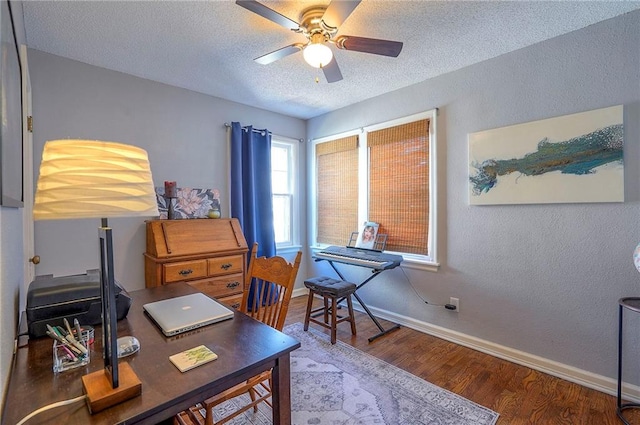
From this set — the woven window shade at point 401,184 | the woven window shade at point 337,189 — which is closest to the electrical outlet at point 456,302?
the woven window shade at point 401,184

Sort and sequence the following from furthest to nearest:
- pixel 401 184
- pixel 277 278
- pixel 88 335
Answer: pixel 401 184 → pixel 277 278 → pixel 88 335

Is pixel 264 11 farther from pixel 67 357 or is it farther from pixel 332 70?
pixel 67 357

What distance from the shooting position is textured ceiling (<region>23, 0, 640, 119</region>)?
188 cm

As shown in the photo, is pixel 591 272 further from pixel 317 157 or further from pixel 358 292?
pixel 317 157

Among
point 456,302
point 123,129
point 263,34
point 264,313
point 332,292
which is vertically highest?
point 263,34

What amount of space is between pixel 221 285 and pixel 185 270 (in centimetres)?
36

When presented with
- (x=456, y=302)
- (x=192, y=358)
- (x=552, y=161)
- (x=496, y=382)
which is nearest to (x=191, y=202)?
(x=192, y=358)

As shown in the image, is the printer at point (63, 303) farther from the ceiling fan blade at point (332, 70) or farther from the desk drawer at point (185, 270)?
the ceiling fan blade at point (332, 70)

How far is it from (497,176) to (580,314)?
3.84ft

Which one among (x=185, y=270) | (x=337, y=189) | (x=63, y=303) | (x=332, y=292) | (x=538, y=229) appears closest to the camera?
(x=63, y=303)

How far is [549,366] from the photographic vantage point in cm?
225

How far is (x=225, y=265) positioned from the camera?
9.34 feet

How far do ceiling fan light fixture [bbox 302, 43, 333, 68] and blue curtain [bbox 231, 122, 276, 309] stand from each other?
176 cm

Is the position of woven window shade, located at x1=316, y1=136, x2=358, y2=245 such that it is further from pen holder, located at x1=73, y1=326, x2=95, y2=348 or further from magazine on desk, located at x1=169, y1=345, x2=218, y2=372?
pen holder, located at x1=73, y1=326, x2=95, y2=348
